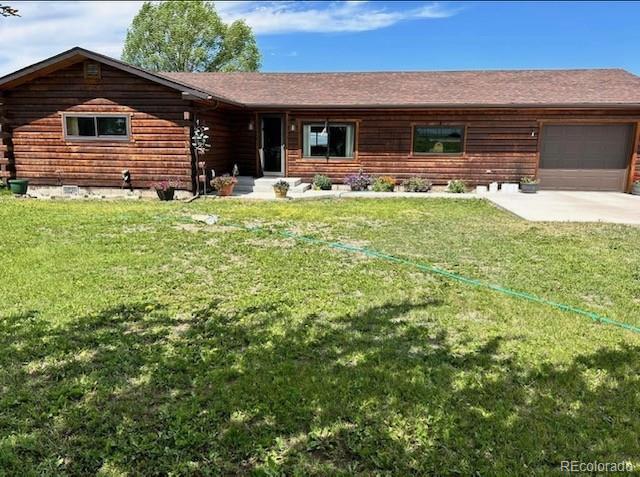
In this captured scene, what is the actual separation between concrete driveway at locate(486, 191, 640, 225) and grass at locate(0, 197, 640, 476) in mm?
3273

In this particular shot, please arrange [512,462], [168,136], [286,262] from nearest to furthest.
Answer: [512,462]
[286,262]
[168,136]

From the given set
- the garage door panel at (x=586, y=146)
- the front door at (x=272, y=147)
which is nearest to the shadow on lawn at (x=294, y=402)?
the front door at (x=272, y=147)

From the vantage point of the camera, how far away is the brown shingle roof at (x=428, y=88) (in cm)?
1413

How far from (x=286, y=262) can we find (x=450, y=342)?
2817mm

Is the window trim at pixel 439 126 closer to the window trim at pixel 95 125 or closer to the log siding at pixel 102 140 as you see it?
the log siding at pixel 102 140

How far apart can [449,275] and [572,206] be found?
7454 mm

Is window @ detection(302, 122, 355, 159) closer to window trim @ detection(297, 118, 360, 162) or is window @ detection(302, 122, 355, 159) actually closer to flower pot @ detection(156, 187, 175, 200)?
window trim @ detection(297, 118, 360, 162)

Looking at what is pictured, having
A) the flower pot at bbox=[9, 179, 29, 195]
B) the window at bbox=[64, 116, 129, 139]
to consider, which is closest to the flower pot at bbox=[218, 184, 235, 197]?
the window at bbox=[64, 116, 129, 139]

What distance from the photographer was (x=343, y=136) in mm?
15297

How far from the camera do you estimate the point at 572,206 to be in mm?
11336

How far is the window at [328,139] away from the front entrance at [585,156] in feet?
19.6

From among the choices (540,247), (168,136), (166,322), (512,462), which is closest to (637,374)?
(512,462)

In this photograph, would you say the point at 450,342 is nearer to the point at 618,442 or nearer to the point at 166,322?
the point at 618,442

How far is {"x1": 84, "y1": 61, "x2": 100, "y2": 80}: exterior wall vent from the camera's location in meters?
12.3
